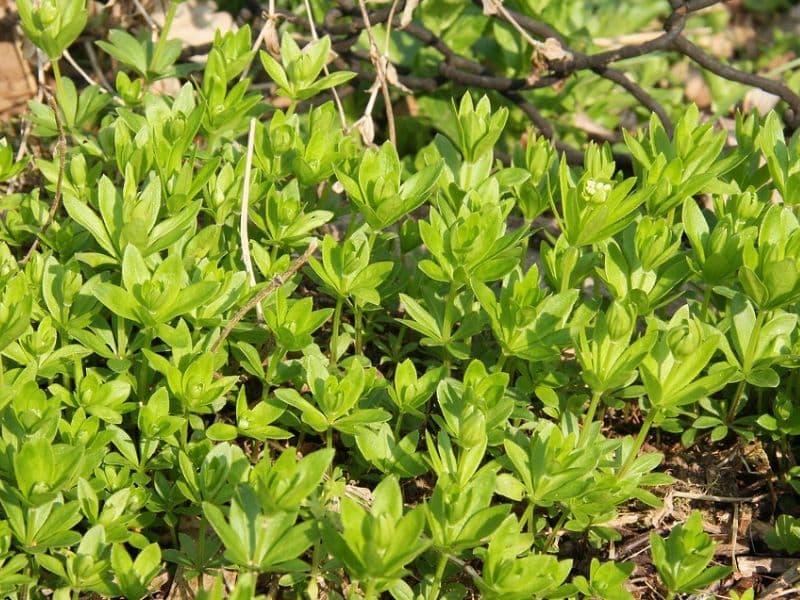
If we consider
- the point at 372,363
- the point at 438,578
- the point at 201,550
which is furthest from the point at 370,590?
the point at 372,363

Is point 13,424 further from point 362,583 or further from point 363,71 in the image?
point 363,71

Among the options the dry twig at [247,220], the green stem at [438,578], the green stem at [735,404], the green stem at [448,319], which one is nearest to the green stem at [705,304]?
the green stem at [735,404]

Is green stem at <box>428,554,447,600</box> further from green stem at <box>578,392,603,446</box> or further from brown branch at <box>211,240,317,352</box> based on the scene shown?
brown branch at <box>211,240,317,352</box>

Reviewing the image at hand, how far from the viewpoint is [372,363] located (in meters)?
3.10

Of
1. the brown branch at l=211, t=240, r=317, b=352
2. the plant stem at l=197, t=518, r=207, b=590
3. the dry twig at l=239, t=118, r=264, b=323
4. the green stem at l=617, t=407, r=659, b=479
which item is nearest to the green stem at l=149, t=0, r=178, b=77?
the dry twig at l=239, t=118, r=264, b=323

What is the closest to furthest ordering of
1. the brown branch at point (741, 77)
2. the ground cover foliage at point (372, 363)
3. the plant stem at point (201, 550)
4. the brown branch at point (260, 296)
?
the ground cover foliage at point (372, 363)
the plant stem at point (201, 550)
the brown branch at point (260, 296)
the brown branch at point (741, 77)

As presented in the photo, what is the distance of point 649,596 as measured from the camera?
2611 millimetres

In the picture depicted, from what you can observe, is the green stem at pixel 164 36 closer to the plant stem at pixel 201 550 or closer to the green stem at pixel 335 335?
the green stem at pixel 335 335

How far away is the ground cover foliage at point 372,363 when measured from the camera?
2.25 m

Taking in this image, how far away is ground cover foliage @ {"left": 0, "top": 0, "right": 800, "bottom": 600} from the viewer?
2.25 meters

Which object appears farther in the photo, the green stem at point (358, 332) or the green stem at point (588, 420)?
the green stem at point (358, 332)

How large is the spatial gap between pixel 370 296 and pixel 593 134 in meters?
2.19

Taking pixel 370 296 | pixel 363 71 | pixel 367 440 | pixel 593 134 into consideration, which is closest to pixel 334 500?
pixel 367 440

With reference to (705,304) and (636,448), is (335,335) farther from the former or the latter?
(705,304)
